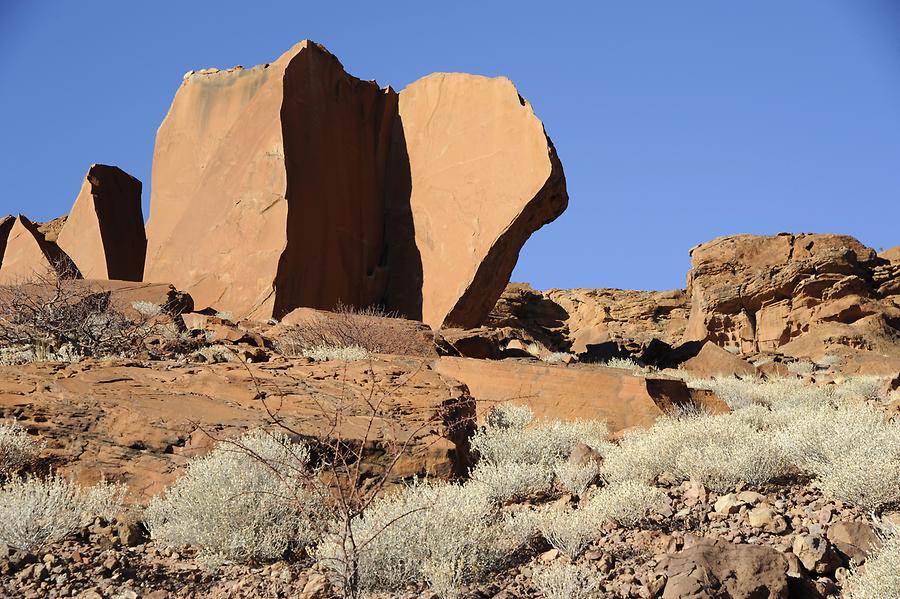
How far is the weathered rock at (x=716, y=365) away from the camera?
47.4ft

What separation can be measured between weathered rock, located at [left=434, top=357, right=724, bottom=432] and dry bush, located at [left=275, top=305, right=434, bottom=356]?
1.83 metres

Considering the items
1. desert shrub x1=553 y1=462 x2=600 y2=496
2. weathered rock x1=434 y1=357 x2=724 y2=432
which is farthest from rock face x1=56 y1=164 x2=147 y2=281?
desert shrub x1=553 y1=462 x2=600 y2=496

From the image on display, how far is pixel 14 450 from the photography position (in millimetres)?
5301

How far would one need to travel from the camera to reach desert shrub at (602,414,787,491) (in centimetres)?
543

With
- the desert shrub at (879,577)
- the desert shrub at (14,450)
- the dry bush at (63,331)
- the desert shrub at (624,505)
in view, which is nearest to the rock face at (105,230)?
the dry bush at (63,331)

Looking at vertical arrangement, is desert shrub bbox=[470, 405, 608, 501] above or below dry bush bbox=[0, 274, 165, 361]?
below

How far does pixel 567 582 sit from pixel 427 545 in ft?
2.63

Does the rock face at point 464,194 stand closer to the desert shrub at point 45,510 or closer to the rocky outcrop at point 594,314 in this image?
the desert shrub at point 45,510

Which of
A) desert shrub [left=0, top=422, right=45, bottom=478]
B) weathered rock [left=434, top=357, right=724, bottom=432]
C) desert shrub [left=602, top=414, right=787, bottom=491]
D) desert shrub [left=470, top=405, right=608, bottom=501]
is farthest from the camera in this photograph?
weathered rock [left=434, top=357, right=724, bottom=432]

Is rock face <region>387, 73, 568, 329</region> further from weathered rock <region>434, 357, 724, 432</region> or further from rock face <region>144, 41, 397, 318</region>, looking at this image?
weathered rock <region>434, 357, 724, 432</region>

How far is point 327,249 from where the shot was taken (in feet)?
50.8

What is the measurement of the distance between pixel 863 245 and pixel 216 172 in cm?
1930

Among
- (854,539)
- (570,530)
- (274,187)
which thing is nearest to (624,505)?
(570,530)

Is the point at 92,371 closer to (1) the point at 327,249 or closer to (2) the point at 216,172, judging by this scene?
(1) the point at 327,249
